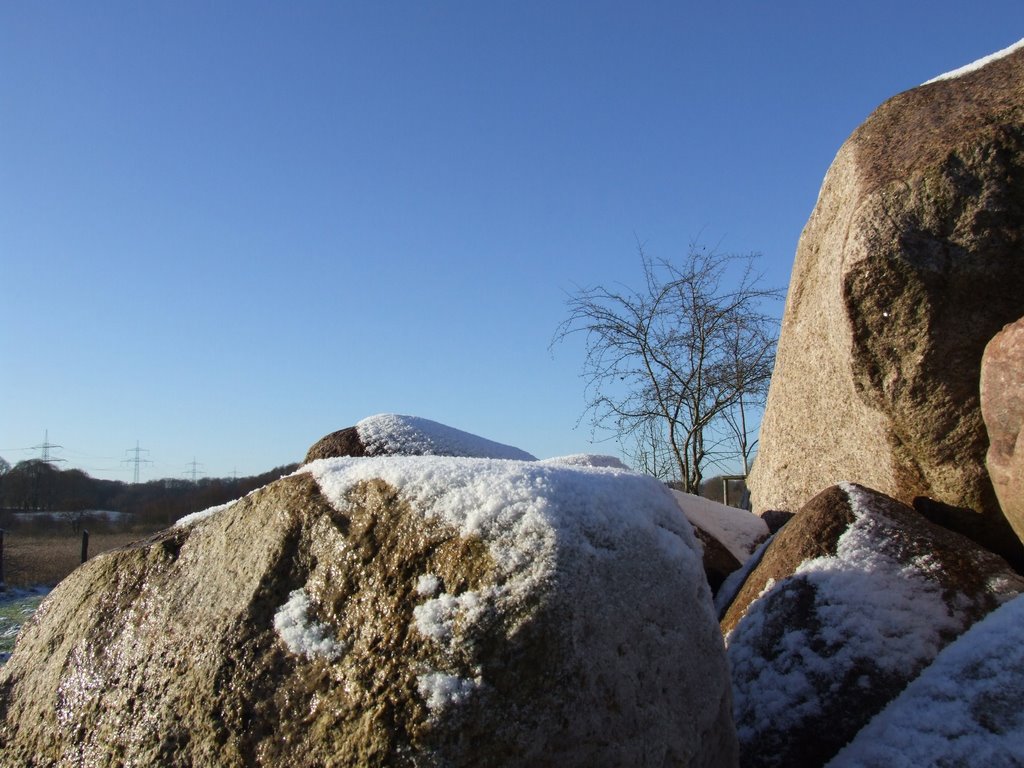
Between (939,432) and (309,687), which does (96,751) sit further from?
(939,432)

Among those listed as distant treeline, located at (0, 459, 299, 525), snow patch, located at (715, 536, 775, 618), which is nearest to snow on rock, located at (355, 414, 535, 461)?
snow patch, located at (715, 536, 775, 618)

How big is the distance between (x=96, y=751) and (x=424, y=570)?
100cm

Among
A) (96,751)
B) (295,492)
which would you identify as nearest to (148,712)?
(96,751)

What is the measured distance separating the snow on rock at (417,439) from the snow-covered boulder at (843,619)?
173cm

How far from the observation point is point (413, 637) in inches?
74.1

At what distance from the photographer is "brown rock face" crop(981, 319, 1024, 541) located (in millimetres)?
2615

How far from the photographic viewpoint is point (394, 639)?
190cm

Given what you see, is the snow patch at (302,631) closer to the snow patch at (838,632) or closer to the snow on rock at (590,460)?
the snow patch at (838,632)

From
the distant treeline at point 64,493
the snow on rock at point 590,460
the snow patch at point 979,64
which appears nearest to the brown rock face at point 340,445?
the snow on rock at point 590,460

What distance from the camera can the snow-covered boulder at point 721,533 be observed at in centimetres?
368

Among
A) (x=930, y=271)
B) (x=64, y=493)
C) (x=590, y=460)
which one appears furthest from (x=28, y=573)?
(x=64, y=493)

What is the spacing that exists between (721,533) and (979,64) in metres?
2.24

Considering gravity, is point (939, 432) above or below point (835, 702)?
above

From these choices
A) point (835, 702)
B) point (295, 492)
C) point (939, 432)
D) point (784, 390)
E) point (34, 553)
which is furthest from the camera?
point (34, 553)
